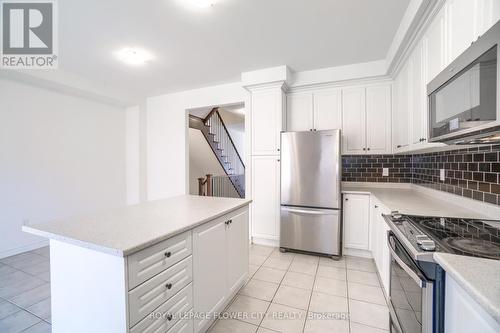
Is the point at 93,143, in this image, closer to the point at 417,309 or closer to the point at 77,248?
the point at 77,248

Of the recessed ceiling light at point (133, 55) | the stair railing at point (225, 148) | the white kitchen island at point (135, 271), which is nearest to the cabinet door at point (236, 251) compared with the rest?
the white kitchen island at point (135, 271)

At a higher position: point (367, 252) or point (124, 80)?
point (124, 80)

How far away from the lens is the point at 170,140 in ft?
14.5

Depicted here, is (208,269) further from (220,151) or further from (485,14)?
(220,151)

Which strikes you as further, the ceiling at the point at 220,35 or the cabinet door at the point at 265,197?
the cabinet door at the point at 265,197

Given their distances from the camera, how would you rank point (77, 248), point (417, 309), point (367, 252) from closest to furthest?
point (417, 309)
point (77, 248)
point (367, 252)

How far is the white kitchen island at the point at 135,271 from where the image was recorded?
41.2 inches

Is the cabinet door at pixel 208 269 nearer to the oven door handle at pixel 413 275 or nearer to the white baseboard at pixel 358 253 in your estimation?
the oven door handle at pixel 413 275

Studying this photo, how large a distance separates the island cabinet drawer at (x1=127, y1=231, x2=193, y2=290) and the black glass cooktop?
1.33 meters

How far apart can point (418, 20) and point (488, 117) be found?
1.51 meters

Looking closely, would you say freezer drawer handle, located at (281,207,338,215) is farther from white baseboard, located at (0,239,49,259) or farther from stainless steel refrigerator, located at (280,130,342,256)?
white baseboard, located at (0,239,49,259)

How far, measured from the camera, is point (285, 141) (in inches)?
119

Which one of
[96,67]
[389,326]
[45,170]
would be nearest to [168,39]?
[96,67]

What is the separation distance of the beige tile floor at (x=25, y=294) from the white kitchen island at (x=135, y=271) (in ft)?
2.98
